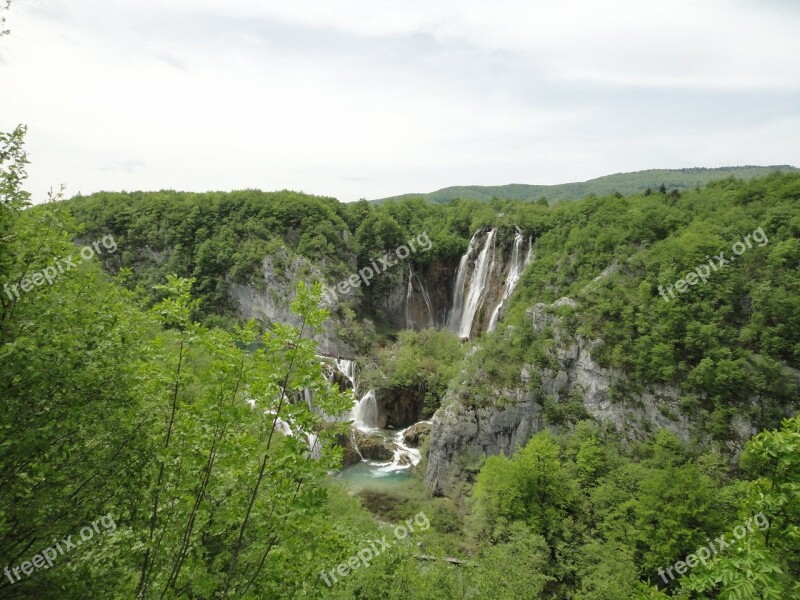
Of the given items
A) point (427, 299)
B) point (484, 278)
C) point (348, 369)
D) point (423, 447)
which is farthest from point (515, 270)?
point (423, 447)

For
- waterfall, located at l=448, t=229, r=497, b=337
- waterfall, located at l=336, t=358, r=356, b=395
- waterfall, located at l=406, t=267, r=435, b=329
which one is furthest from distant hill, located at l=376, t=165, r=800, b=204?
waterfall, located at l=336, t=358, r=356, b=395

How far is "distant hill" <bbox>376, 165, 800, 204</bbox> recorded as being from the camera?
13962 centimetres

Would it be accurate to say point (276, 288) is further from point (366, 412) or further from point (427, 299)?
point (366, 412)

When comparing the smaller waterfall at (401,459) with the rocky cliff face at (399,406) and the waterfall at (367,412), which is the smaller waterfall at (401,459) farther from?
the rocky cliff face at (399,406)

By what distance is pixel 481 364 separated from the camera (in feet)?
103

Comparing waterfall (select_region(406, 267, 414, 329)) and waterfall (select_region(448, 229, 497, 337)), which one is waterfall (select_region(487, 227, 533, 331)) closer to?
waterfall (select_region(448, 229, 497, 337))

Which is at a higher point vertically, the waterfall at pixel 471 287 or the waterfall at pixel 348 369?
the waterfall at pixel 471 287

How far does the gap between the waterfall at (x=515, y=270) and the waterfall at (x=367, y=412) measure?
1445cm

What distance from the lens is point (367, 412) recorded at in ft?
121

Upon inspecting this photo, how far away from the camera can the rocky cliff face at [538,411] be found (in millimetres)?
26766

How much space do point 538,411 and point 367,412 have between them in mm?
14087

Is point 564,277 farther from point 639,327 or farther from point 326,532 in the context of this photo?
point 326,532

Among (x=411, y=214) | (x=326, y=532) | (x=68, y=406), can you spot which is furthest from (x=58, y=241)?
(x=411, y=214)

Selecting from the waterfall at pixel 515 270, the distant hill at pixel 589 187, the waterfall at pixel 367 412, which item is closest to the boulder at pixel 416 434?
the waterfall at pixel 367 412
